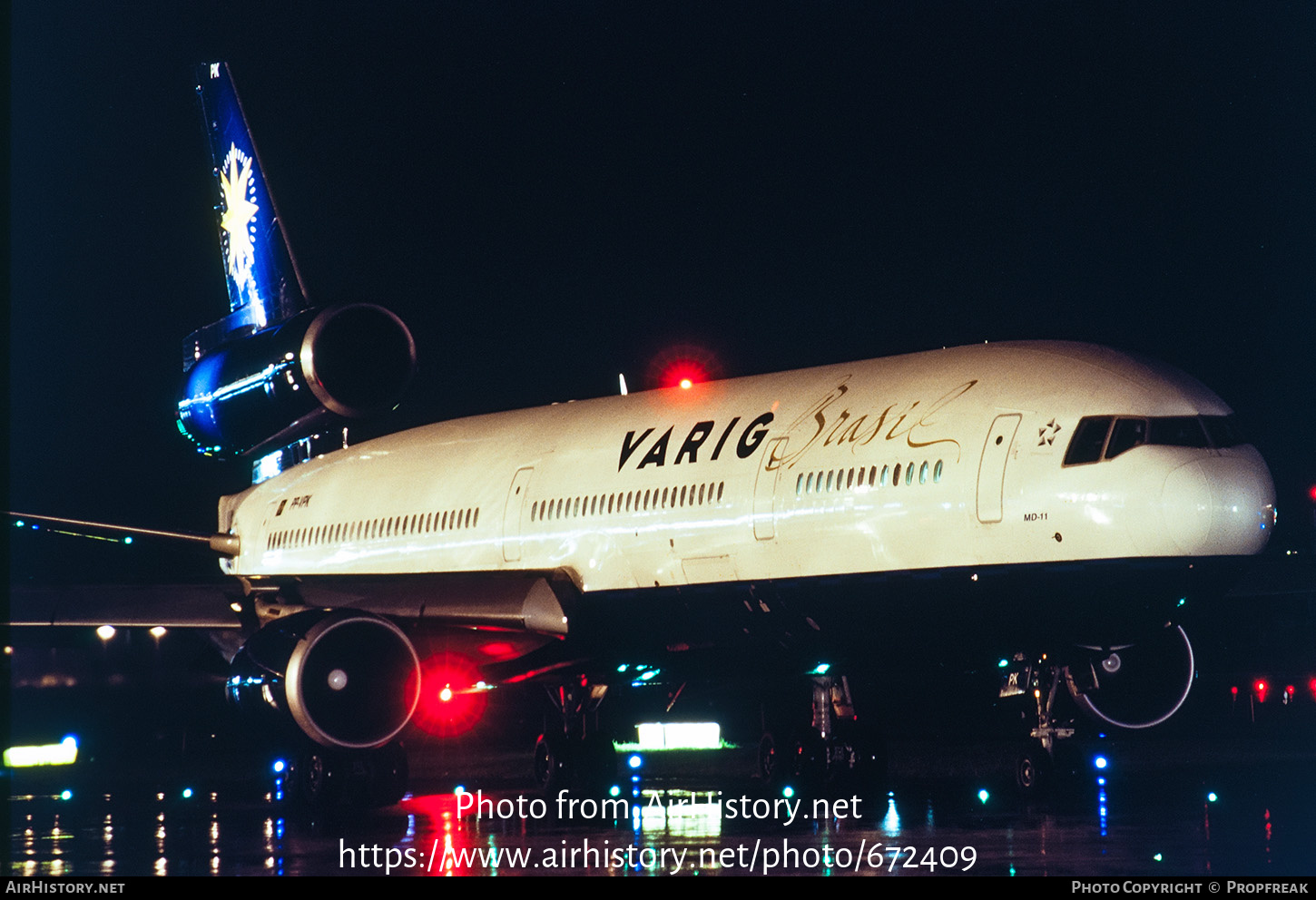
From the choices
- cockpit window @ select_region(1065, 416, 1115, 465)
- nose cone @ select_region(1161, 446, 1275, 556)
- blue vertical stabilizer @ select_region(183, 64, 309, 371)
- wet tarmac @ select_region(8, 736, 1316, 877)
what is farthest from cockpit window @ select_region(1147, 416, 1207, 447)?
blue vertical stabilizer @ select_region(183, 64, 309, 371)

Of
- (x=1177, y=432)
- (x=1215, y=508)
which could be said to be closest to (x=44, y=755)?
(x=1177, y=432)

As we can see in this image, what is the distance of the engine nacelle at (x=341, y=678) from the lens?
15758 millimetres

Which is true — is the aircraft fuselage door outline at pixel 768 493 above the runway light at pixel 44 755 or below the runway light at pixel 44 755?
above

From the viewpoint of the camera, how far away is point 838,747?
16219 millimetres

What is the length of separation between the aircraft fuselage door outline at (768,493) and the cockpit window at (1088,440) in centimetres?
284

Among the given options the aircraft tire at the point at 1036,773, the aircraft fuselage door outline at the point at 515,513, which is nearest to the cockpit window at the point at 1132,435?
the aircraft tire at the point at 1036,773

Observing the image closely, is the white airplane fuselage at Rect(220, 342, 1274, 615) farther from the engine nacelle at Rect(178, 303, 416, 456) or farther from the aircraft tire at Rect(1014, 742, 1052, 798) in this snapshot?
the aircraft tire at Rect(1014, 742, 1052, 798)

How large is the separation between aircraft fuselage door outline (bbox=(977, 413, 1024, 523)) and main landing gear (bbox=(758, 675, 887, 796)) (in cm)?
347

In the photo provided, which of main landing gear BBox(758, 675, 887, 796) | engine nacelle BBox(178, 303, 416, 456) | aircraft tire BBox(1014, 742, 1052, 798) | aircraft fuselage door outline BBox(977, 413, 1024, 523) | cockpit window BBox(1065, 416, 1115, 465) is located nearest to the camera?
cockpit window BBox(1065, 416, 1115, 465)

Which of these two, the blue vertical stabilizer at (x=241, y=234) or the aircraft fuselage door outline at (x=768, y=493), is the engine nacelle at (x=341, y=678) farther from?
the blue vertical stabilizer at (x=241, y=234)

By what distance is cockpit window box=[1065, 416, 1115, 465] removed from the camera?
12.8 m

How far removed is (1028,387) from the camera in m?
13.5

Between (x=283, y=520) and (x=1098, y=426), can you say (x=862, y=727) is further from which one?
(x=283, y=520)

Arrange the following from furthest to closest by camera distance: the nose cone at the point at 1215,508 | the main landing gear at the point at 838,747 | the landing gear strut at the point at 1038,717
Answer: the main landing gear at the point at 838,747, the landing gear strut at the point at 1038,717, the nose cone at the point at 1215,508
